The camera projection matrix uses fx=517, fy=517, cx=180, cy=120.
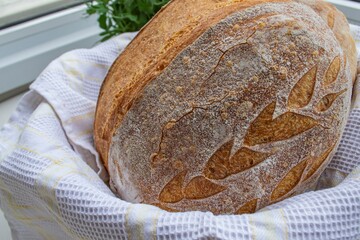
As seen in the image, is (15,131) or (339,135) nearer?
(339,135)

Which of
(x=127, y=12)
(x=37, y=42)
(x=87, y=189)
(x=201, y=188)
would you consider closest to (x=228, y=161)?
(x=201, y=188)

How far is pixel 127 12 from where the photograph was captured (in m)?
0.89

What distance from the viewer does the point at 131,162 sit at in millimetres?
595

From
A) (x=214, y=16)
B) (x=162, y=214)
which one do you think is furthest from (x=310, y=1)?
(x=162, y=214)

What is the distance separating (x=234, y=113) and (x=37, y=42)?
58 centimetres

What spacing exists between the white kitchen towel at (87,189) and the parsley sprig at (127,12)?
60 millimetres

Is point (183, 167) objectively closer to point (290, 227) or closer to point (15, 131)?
point (290, 227)

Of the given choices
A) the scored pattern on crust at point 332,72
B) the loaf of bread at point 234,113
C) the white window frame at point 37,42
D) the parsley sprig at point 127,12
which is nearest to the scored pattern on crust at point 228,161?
the loaf of bread at point 234,113

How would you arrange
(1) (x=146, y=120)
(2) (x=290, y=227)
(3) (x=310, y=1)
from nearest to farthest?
1. (2) (x=290, y=227)
2. (1) (x=146, y=120)
3. (3) (x=310, y=1)

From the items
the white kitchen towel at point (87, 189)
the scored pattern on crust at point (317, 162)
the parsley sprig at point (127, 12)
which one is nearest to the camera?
the white kitchen towel at point (87, 189)

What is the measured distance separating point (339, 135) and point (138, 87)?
0.79 feet

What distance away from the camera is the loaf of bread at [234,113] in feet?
1.83

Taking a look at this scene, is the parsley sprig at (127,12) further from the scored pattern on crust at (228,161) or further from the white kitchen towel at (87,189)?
the scored pattern on crust at (228,161)

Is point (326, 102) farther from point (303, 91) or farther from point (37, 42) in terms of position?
point (37, 42)
